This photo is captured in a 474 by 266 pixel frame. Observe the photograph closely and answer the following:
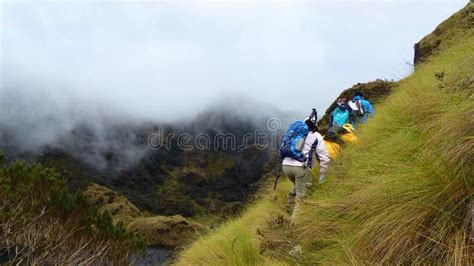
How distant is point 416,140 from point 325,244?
1.75 meters

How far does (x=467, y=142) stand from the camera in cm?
393

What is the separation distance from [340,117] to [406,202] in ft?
21.7

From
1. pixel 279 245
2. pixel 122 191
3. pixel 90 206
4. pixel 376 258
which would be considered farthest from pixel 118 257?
pixel 122 191

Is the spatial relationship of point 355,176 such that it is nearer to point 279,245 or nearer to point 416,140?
point 416,140

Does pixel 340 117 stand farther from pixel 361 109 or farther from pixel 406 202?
pixel 406 202

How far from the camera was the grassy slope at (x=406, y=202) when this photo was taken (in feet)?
12.4

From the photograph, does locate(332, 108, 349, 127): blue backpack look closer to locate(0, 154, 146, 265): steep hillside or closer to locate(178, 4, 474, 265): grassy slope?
locate(178, 4, 474, 265): grassy slope

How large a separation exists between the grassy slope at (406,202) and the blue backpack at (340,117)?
352 cm

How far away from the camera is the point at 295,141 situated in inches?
295

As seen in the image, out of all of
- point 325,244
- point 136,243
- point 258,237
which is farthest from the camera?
point 136,243

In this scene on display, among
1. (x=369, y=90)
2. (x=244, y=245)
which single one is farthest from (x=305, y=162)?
(x=369, y=90)

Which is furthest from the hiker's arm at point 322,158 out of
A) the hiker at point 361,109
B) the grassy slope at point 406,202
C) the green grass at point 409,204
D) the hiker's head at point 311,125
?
the hiker at point 361,109

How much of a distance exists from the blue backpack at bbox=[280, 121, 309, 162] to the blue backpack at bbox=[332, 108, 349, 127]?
314 centimetres

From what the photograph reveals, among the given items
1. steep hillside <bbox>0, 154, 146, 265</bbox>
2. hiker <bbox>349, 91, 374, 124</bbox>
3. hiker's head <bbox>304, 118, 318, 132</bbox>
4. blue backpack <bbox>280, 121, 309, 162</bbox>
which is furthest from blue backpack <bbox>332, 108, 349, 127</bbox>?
steep hillside <bbox>0, 154, 146, 265</bbox>
